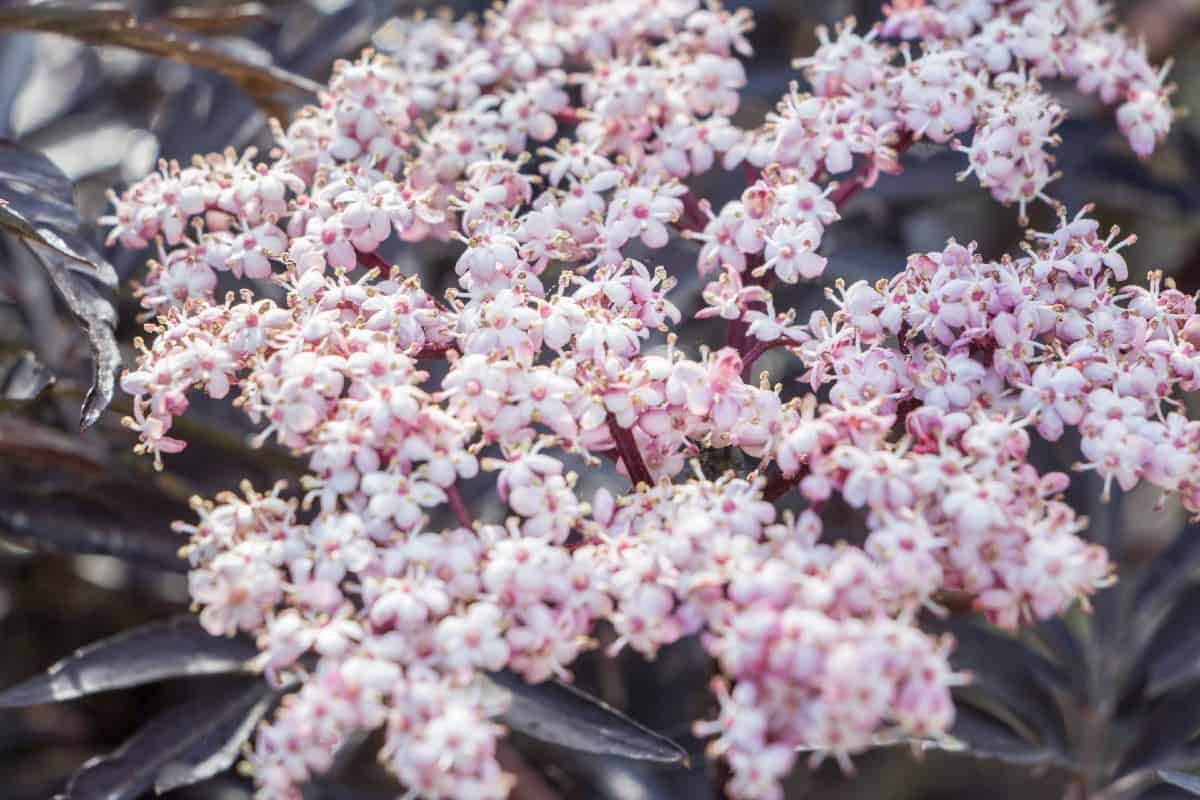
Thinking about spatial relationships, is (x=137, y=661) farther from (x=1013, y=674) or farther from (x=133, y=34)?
(x=1013, y=674)

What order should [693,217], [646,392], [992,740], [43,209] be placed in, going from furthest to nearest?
[693,217], [992,740], [43,209], [646,392]

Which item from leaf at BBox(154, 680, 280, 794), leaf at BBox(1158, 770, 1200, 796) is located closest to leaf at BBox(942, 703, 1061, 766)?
leaf at BBox(1158, 770, 1200, 796)

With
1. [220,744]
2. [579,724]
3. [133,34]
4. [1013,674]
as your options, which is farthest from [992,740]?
[133,34]

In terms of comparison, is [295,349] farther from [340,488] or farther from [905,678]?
[905,678]

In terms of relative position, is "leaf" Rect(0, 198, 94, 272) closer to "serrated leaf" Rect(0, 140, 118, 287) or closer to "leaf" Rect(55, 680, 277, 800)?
"serrated leaf" Rect(0, 140, 118, 287)

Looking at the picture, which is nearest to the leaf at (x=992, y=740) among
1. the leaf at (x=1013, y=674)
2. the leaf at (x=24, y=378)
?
the leaf at (x=1013, y=674)

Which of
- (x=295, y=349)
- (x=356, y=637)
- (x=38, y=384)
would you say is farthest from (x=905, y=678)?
(x=38, y=384)
